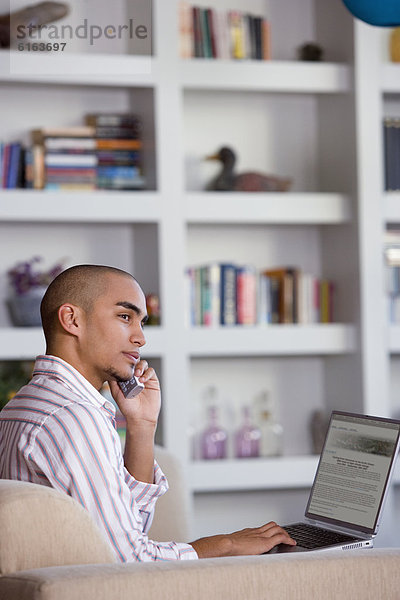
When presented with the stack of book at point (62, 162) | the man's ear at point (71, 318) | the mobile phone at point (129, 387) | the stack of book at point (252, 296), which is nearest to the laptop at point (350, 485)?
the mobile phone at point (129, 387)

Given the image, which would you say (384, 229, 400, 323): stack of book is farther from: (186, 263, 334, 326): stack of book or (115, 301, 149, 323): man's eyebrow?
(115, 301, 149, 323): man's eyebrow

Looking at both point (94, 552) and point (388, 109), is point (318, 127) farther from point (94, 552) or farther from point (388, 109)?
point (94, 552)

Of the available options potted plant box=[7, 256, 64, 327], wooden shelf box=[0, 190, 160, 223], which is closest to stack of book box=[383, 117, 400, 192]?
wooden shelf box=[0, 190, 160, 223]

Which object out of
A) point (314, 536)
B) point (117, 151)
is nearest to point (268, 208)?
point (117, 151)

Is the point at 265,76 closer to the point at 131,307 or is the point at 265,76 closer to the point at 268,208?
the point at 268,208

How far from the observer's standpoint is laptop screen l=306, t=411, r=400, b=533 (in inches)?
73.7

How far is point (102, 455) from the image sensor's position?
1.62 m

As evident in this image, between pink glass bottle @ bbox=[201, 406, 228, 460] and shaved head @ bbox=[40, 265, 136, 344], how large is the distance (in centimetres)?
238

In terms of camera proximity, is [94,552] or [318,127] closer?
[94,552]

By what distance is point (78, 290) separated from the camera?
Answer: 1941 millimetres

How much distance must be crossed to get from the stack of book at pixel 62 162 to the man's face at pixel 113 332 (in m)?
2.15

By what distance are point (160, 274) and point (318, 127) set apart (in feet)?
3.81

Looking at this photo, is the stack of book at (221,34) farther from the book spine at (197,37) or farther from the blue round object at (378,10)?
the blue round object at (378,10)

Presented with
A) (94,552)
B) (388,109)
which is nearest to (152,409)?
(94,552)
